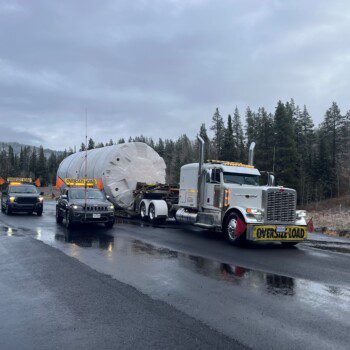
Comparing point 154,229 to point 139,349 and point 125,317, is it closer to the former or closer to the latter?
point 125,317

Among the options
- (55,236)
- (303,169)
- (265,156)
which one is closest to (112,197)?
(55,236)

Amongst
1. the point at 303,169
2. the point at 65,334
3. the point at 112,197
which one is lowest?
the point at 65,334

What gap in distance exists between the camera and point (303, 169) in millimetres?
75875

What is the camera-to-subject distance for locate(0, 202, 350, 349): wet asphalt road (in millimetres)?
4883

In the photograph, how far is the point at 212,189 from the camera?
14.9 metres

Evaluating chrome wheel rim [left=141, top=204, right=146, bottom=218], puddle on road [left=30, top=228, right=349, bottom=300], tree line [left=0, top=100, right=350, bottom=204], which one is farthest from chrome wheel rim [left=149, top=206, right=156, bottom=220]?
tree line [left=0, top=100, right=350, bottom=204]

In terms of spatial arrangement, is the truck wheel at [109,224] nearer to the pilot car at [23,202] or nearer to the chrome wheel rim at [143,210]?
the chrome wheel rim at [143,210]

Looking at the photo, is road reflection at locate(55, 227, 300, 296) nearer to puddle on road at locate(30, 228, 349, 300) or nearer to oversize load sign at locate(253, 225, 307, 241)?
puddle on road at locate(30, 228, 349, 300)

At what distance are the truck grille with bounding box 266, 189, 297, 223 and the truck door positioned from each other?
209 cm

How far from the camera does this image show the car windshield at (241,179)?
14.7 meters

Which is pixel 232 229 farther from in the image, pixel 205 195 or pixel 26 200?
pixel 26 200

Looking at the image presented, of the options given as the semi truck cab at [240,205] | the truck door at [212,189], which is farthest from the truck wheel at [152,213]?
the truck door at [212,189]

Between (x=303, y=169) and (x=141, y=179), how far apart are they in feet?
195

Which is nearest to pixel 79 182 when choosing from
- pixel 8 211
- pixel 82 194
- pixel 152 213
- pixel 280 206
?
pixel 82 194
